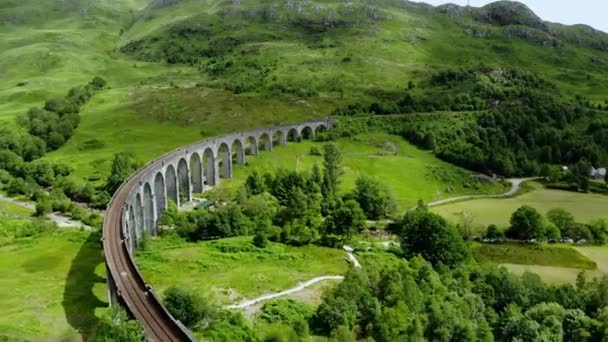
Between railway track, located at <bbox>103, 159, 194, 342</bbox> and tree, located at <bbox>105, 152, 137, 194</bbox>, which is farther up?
railway track, located at <bbox>103, 159, 194, 342</bbox>

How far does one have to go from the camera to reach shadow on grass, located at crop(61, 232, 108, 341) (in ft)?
168

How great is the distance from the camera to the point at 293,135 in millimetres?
160750

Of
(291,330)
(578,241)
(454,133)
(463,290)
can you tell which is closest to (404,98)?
(454,133)

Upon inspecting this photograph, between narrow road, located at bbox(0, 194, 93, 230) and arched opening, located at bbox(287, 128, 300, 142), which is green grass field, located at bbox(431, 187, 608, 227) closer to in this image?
arched opening, located at bbox(287, 128, 300, 142)

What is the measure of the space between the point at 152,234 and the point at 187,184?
21589mm

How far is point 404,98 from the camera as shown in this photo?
189 meters

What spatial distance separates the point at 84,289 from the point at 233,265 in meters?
18.8

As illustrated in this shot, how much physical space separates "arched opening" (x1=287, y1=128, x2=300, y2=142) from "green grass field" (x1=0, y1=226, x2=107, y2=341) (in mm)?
Answer: 86024

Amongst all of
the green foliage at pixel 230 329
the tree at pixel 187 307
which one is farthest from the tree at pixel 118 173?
the green foliage at pixel 230 329

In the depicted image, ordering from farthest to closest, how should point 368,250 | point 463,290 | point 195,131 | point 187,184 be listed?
1. point 195,131
2. point 187,184
3. point 368,250
4. point 463,290

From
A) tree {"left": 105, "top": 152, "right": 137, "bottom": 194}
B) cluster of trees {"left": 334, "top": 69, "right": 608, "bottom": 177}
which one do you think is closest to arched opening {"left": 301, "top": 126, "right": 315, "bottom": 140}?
cluster of trees {"left": 334, "top": 69, "right": 608, "bottom": 177}

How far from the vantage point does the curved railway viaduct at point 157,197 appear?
45.0 meters

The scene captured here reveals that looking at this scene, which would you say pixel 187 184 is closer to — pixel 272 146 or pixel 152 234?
pixel 152 234

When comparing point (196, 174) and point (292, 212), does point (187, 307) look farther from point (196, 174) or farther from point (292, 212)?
point (196, 174)
